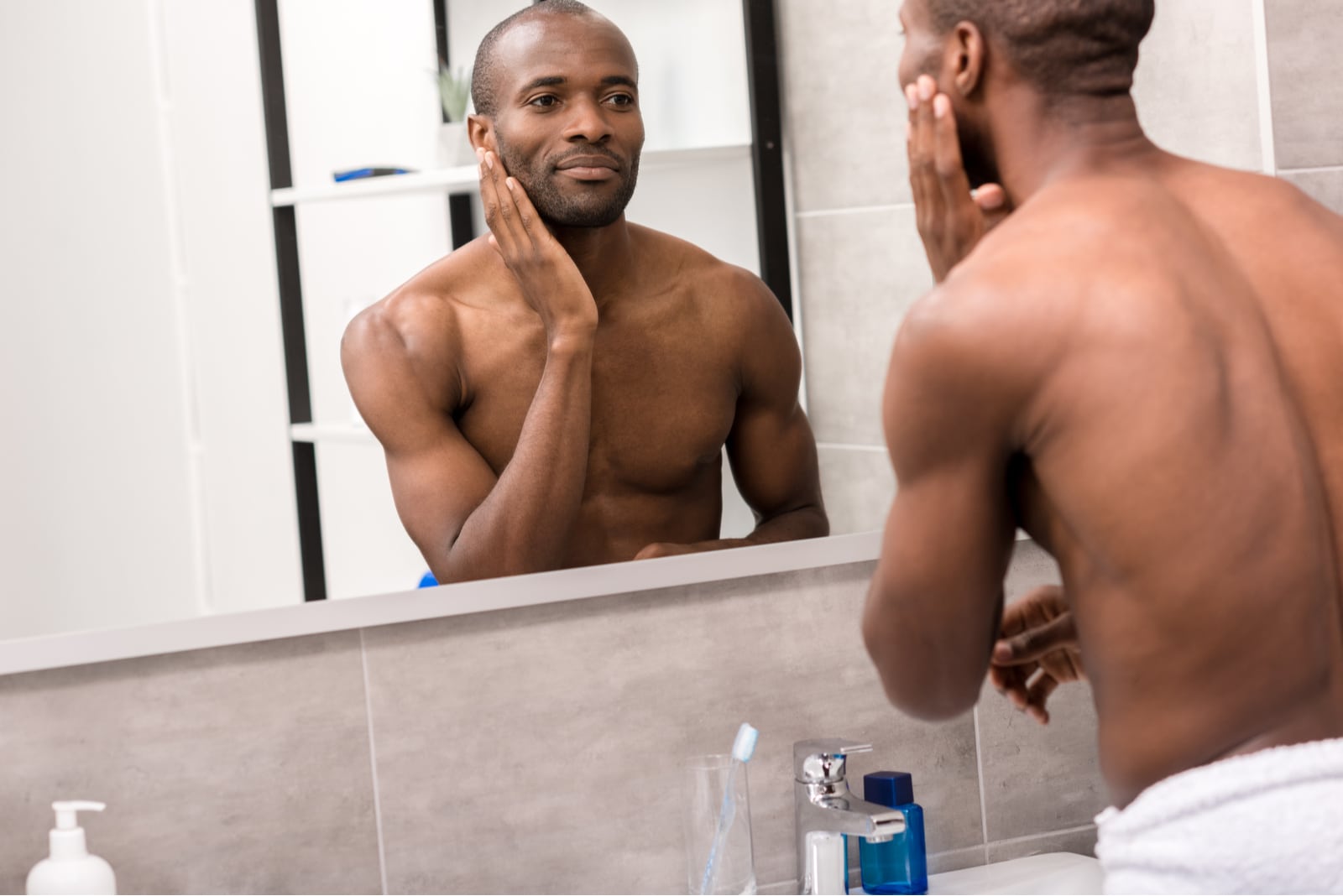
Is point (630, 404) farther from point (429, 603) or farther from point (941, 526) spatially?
point (941, 526)

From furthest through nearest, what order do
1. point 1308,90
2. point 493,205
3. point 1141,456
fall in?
point 1308,90
point 493,205
point 1141,456

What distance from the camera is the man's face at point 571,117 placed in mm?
1153

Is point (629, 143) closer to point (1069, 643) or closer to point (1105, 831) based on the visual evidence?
point (1069, 643)

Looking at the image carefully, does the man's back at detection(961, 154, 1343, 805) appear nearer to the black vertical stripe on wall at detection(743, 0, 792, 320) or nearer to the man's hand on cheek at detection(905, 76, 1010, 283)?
the man's hand on cheek at detection(905, 76, 1010, 283)

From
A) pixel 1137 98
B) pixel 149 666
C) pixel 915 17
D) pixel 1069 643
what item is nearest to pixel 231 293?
pixel 149 666

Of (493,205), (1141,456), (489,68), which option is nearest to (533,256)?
(493,205)

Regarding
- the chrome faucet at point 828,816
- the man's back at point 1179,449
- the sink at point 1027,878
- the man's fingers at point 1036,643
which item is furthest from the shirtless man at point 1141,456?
the sink at point 1027,878

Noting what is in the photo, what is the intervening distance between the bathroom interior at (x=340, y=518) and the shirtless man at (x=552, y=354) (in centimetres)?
2

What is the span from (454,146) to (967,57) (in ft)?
1.60

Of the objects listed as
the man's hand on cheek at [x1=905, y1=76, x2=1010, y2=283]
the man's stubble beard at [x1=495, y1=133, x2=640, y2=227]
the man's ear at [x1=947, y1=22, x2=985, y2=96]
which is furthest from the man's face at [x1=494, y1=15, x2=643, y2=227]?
the man's ear at [x1=947, y1=22, x2=985, y2=96]

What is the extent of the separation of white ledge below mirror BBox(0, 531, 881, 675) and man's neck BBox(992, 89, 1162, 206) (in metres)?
0.51

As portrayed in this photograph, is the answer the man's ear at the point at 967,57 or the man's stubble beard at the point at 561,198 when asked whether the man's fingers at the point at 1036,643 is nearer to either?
the man's ear at the point at 967,57

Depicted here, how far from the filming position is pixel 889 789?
1.20 metres

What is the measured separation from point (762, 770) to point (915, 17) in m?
0.67
